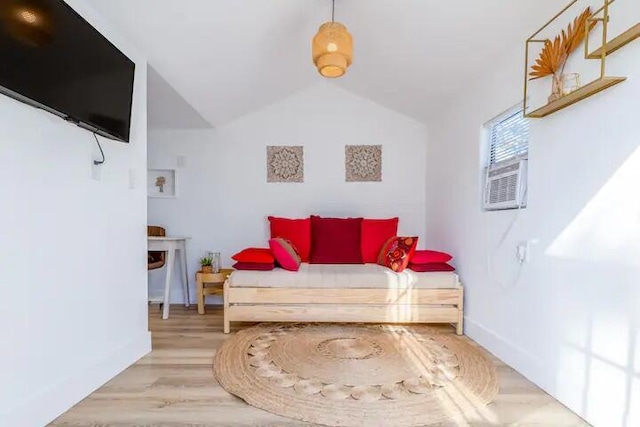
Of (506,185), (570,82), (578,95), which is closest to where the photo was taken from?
(578,95)

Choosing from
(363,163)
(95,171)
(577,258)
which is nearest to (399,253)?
(363,163)

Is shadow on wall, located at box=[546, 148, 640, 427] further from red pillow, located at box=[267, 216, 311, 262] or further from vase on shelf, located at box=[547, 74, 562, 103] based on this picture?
red pillow, located at box=[267, 216, 311, 262]

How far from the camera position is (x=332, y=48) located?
2199mm

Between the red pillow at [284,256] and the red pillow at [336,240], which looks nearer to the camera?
the red pillow at [284,256]

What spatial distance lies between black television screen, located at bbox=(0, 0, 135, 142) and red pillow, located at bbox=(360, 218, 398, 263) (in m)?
2.31

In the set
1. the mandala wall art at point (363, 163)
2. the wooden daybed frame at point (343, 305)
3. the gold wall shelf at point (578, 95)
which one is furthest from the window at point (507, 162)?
the mandala wall art at point (363, 163)

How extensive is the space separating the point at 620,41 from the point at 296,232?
2.80 m

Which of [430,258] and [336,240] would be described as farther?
[336,240]

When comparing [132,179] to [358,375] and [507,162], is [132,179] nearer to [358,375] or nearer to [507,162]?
[358,375]

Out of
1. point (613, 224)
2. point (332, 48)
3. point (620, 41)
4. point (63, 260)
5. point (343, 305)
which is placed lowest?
point (343, 305)

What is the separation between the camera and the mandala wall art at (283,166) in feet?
13.1

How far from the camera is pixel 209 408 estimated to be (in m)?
1.70

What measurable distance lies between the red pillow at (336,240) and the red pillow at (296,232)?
0.06m

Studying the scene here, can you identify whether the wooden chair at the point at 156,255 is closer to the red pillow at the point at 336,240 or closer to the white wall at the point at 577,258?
the red pillow at the point at 336,240
